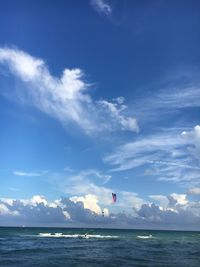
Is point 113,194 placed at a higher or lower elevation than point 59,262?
higher

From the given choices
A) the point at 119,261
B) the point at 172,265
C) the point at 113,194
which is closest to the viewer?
the point at 172,265

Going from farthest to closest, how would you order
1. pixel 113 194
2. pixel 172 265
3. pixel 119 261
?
1. pixel 113 194
2. pixel 119 261
3. pixel 172 265

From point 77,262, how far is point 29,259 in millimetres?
7153

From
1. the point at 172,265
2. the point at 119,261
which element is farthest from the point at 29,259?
the point at 172,265

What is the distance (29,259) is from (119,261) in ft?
40.8

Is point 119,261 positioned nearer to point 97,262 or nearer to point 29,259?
point 97,262

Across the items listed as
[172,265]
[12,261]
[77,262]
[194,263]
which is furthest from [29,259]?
[194,263]

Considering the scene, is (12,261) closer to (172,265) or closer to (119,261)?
(119,261)

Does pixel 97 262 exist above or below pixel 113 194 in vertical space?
below

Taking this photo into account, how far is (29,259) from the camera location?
48.4 metres

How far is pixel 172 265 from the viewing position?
144 feet

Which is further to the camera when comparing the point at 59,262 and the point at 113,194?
the point at 113,194

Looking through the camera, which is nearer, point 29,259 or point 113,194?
point 29,259

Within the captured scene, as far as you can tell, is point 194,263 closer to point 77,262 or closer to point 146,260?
point 146,260
